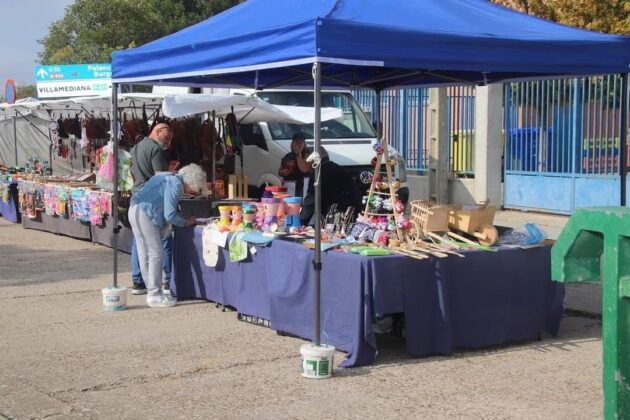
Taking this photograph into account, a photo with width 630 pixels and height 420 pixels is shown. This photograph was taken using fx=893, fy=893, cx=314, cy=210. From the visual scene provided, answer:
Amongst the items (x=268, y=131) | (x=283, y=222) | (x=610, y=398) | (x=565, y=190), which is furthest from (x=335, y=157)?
(x=610, y=398)

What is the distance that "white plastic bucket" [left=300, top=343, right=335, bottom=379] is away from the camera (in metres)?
5.99

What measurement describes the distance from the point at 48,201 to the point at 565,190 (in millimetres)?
8383

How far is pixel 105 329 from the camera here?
761 centimetres

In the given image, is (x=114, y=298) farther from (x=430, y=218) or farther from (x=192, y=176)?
(x=430, y=218)

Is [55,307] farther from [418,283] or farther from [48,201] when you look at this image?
[48,201]

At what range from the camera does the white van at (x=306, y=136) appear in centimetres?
1327

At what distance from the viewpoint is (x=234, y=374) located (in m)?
6.23

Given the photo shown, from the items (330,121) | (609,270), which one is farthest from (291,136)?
(609,270)

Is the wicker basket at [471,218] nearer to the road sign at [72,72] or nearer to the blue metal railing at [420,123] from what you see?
the blue metal railing at [420,123]

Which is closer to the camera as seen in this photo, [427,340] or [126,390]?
[126,390]

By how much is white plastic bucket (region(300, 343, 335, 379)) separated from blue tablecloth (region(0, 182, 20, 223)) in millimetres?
10660

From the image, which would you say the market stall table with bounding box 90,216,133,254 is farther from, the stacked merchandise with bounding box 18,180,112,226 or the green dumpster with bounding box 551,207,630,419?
the green dumpster with bounding box 551,207,630,419

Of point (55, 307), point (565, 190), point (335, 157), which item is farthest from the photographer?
point (565, 190)

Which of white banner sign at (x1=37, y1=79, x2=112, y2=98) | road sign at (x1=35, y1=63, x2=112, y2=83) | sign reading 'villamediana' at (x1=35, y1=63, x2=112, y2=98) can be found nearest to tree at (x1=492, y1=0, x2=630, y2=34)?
white banner sign at (x1=37, y1=79, x2=112, y2=98)
